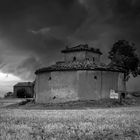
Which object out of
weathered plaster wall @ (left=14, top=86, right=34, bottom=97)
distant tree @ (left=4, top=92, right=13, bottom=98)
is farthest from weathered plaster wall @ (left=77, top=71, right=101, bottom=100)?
distant tree @ (left=4, top=92, right=13, bottom=98)

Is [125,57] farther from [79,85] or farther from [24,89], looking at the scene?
[24,89]

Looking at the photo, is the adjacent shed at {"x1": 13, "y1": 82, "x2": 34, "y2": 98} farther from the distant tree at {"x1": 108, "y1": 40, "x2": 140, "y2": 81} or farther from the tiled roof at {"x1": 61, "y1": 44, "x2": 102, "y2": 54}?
the tiled roof at {"x1": 61, "y1": 44, "x2": 102, "y2": 54}

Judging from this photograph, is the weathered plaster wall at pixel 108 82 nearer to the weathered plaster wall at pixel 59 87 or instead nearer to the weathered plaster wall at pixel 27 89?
the weathered plaster wall at pixel 59 87

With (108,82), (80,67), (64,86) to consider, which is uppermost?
(80,67)

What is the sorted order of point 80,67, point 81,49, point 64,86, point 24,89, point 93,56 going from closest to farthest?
point 80,67, point 64,86, point 81,49, point 93,56, point 24,89

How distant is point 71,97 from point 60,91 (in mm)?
2137

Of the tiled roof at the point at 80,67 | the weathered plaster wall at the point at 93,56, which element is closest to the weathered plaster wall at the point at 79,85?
the tiled roof at the point at 80,67

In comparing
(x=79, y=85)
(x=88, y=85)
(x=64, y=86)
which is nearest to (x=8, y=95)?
(x=64, y=86)

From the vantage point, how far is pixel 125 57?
229 ft

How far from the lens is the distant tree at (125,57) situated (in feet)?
228

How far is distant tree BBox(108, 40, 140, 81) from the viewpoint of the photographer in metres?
69.4

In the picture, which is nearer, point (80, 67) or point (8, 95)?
point (80, 67)

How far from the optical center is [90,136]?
28.7 feet

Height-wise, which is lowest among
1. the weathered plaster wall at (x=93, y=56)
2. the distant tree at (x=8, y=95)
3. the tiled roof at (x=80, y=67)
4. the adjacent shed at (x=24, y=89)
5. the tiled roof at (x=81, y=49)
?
the distant tree at (x=8, y=95)
